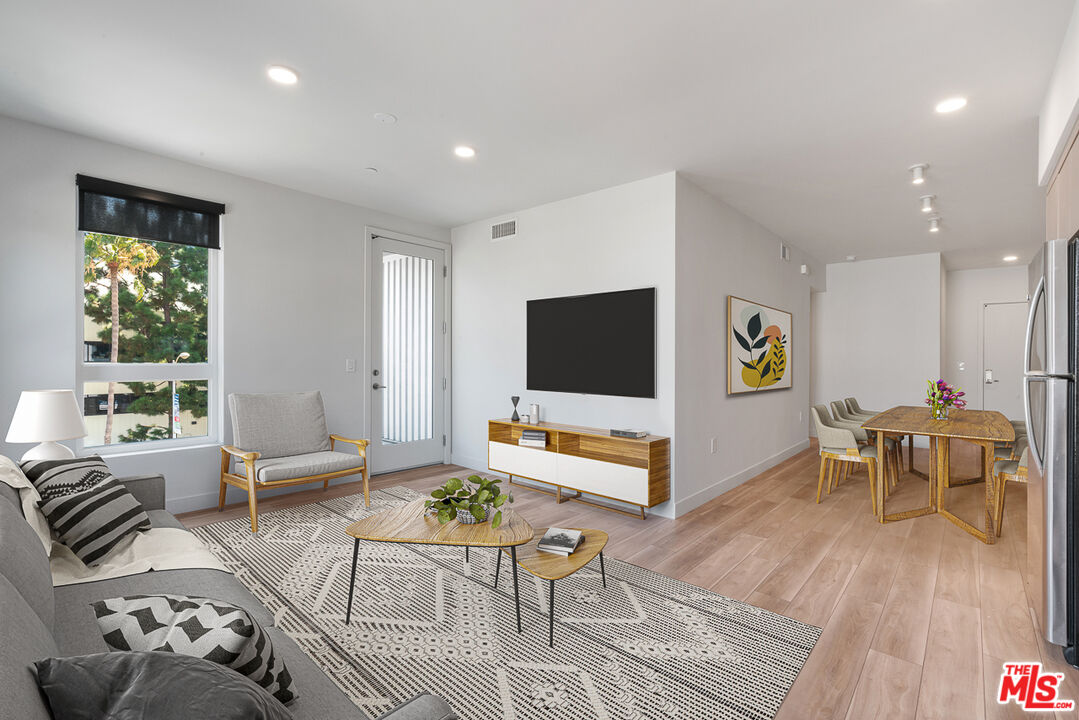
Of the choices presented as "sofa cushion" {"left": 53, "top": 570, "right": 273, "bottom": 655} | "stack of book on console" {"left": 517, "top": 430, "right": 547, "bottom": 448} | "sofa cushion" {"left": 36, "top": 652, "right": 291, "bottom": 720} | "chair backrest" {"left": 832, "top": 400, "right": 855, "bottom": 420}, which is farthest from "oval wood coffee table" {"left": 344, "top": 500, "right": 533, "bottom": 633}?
"chair backrest" {"left": 832, "top": 400, "right": 855, "bottom": 420}

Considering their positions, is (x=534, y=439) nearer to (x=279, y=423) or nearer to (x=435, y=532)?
(x=279, y=423)

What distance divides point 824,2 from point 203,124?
3421 mm

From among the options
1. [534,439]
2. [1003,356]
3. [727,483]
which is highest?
[1003,356]

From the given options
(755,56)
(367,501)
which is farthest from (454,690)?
(755,56)

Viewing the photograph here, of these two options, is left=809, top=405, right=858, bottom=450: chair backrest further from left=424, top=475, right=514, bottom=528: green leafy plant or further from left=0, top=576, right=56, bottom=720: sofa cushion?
left=0, top=576, right=56, bottom=720: sofa cushion

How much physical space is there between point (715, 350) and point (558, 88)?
2.61 metres

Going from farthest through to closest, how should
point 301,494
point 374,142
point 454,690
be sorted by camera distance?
point 301,494
point 374,142
point 454,690

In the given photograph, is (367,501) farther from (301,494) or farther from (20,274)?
(20,274)

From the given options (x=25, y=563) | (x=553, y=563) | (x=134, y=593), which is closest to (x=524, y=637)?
(x=553, y=563)

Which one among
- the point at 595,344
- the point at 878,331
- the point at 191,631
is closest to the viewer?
the point at 191,631

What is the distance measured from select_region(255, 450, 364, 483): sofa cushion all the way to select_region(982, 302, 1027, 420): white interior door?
27.6 ft

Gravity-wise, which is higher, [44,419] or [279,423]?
[44,419]

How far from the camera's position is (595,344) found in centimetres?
438

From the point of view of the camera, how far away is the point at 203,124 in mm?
3207
